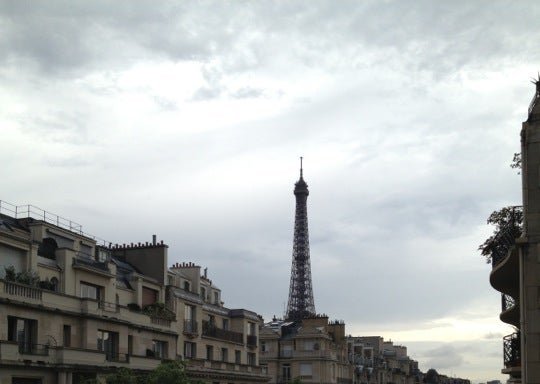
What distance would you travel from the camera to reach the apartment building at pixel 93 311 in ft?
156

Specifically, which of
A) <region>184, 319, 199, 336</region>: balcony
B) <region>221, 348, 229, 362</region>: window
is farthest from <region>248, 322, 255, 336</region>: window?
<region>184, 319, 199, 336</region>: balcony

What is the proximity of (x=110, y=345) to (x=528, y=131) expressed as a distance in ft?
126

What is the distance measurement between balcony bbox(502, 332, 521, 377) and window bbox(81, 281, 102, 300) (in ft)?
105

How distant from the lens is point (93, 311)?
53406 millimetres

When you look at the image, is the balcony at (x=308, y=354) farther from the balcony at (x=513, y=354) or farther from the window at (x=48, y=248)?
the balcony at (x=513, y=354)

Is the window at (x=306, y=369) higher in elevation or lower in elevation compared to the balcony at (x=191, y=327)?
lower

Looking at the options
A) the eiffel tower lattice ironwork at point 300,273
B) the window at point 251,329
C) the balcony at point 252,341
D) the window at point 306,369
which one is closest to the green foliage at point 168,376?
the balcony at point 252,341

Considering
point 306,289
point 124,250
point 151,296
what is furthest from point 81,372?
point 306,289

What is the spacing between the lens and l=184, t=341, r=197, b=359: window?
225 feet

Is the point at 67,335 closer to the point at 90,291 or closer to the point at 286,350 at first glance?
the point at 90,291

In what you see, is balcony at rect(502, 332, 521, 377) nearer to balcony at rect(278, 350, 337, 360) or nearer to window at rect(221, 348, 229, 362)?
window at rect(221, 348, 229, 362)

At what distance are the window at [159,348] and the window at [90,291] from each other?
7873 millimetres

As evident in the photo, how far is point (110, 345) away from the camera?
5606 cm

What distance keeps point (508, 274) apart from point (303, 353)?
2872 inches
